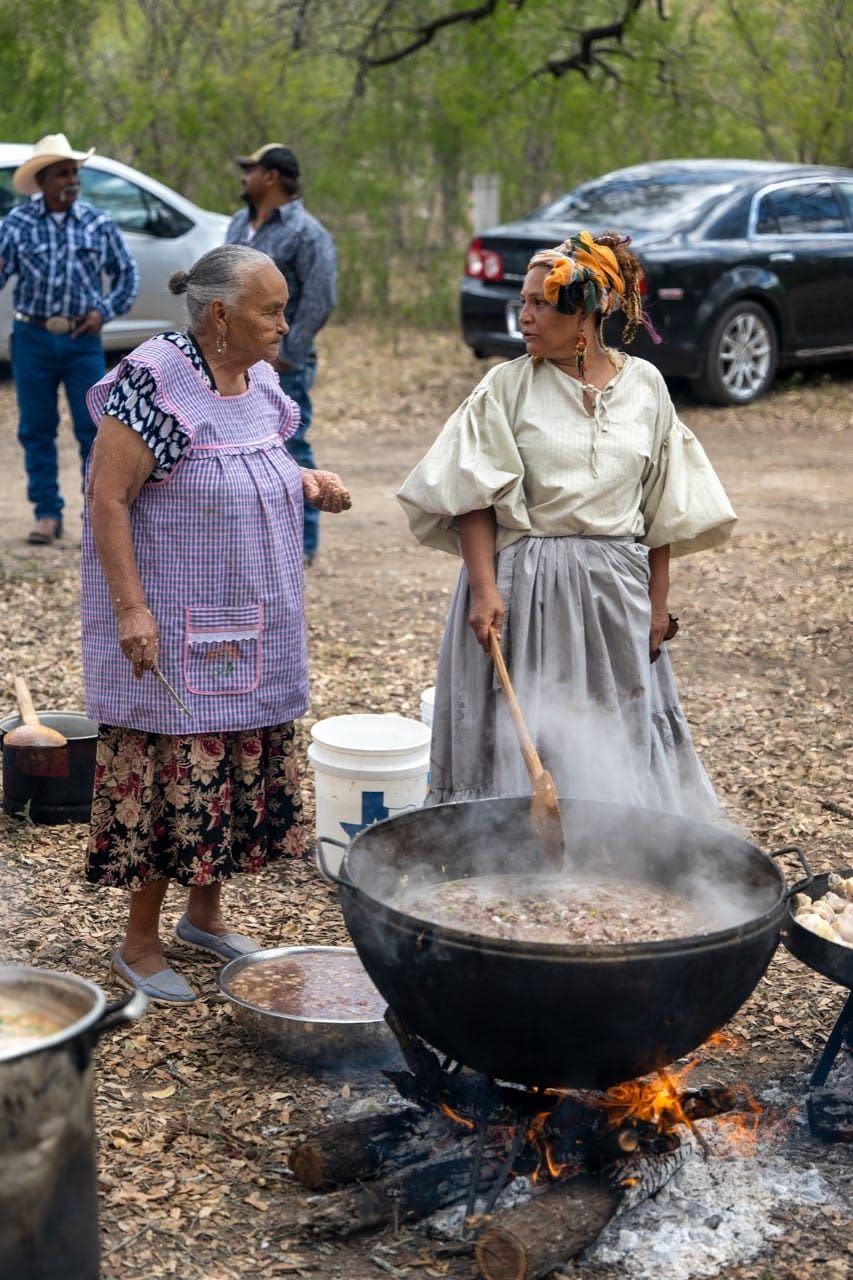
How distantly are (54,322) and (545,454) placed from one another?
496 centimetres

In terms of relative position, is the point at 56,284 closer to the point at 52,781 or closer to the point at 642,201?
the point at 52,781

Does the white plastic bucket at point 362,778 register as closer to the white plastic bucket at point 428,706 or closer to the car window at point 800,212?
the white plastic bucket at point 428,706

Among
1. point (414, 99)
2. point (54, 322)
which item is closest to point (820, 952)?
point (54, 322)

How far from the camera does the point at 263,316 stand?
359 centimetres

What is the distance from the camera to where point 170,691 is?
3.67m

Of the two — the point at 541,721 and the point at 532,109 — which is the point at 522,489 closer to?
the point at 541,721

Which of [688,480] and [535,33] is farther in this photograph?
[535,33]

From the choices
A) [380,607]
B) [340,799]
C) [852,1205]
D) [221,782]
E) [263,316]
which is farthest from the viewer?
[380,607]

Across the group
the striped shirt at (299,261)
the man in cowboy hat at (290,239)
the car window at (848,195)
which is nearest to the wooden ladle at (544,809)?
the man in cowboy hat at (290,239)

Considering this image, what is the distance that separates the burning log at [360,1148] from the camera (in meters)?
3.11

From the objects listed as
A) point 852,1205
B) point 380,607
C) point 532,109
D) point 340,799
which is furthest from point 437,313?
point 852,1205

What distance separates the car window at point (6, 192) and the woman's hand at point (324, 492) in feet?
29.2

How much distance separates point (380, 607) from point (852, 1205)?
15.9 feet

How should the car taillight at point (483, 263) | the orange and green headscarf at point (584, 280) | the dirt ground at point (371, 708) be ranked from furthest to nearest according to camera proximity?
the car taillight at point (483, 263), the orange and green headscarf at point (584, 280), the dirt ground at point (371, 708)
